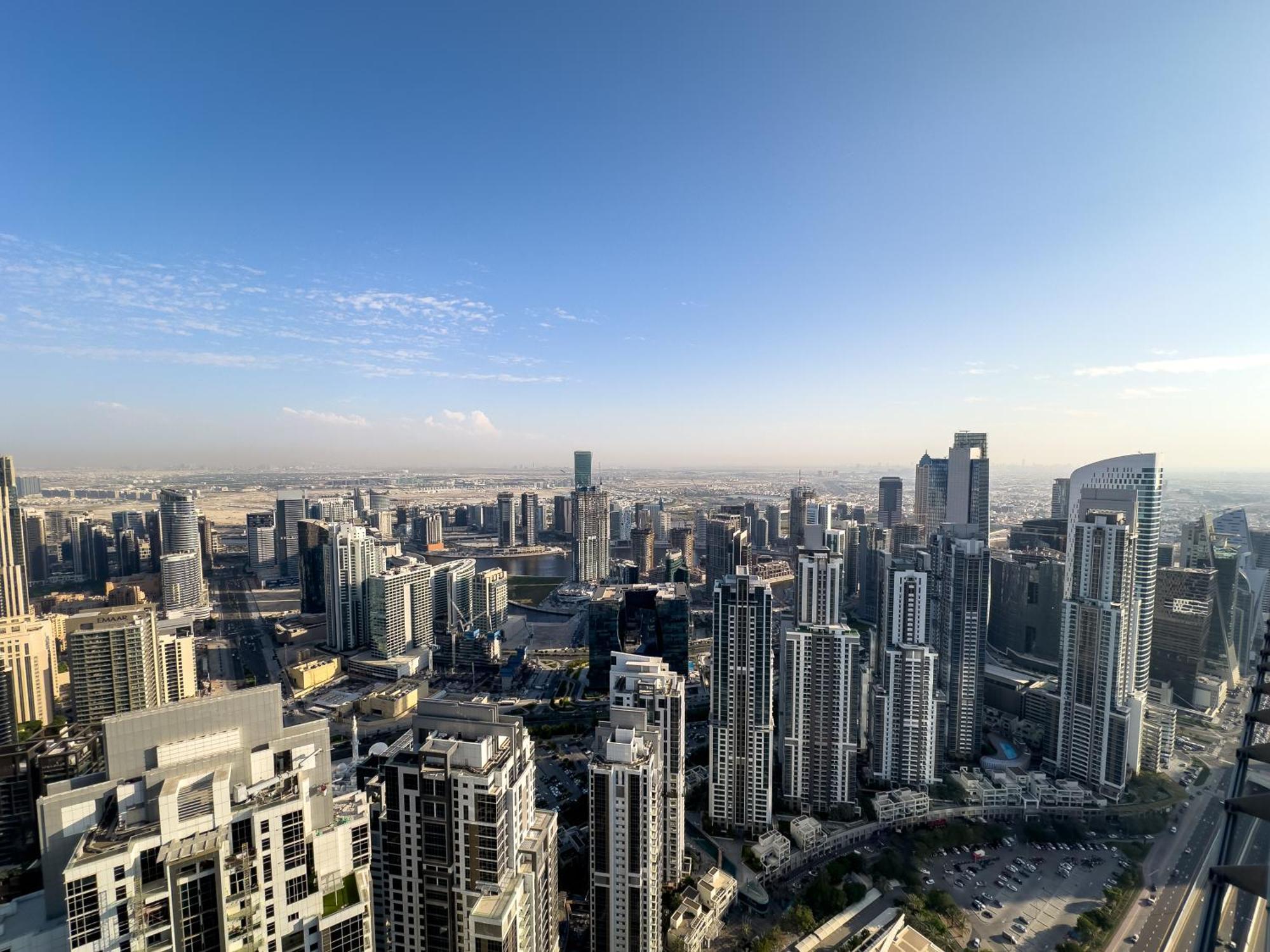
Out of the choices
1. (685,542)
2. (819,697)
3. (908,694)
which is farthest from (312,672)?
(685,542)

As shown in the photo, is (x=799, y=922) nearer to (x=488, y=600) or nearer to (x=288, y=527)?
(x=488, y=600)

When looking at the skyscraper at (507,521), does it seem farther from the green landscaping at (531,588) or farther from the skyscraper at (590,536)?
the skyscraper at (590,536)

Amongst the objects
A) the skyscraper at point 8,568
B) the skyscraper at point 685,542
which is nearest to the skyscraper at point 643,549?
the skyscraper at point 685,542

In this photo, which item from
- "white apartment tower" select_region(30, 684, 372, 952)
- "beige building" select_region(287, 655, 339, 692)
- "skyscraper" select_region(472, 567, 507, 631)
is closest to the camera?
"white apartment tower" select_region(30, 684, 372, 952)

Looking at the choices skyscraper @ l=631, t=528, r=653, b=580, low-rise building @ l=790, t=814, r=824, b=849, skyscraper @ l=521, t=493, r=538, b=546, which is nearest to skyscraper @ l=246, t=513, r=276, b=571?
skyscraper @ l=521, t=493, r=538, b=546

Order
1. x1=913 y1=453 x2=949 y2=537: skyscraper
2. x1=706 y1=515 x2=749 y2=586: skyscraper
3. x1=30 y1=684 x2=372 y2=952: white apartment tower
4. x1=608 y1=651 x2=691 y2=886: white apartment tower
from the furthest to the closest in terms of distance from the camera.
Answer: x1=913 y1=453 x2=949 y2=537: skyscraper
x1=706 y1=515 x2=749 y2=586: skyscraper
x1=608 y1=651 x2=691 y2=886: white apartment tower
x1=30 y1=684 x2=372 y2=952: white apartment tower

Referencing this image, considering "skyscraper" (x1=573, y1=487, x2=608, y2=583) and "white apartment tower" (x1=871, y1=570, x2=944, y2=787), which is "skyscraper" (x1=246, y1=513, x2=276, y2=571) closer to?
"skyscraper" (x1=573, y1=487, x2=608, y2=583)
